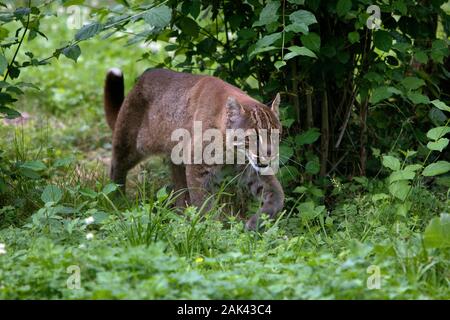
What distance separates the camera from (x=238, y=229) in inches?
217

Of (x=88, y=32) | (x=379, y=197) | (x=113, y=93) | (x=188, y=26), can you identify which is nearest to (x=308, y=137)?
(x=379, y=197)

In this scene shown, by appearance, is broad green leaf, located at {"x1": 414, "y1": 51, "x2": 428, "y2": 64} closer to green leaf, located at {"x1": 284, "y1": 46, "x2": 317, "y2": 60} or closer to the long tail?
green leaf, located at {"x1": 284, "y1": 46, "x2": 317, "y2": 60}

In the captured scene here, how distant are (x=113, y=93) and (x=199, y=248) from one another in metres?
3.10

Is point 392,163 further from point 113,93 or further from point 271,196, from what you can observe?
point 113,93

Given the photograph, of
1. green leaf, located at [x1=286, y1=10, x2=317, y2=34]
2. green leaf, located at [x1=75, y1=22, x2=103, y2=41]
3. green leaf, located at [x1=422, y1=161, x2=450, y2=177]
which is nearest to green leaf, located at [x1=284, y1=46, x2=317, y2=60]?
green leaf, located at [x1=286, y1=10, x2=317, y2=34]

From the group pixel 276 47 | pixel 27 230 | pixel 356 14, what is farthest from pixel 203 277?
pixel 356 14

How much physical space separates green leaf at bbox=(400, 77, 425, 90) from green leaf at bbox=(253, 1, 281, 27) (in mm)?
1243

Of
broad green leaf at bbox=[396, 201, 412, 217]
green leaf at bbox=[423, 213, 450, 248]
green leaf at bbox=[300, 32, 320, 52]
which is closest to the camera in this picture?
green leaf at bbox=[423, 213, 450, 248]

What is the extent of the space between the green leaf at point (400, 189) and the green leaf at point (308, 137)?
0.84 metres

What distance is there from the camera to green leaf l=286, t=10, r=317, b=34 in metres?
5.63

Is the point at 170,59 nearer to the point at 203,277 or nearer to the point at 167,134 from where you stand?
the point at 167,134

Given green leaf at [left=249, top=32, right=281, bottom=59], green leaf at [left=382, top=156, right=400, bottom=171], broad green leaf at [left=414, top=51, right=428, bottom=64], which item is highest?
green leaf at [left=249, top=32, right=281, bottom=59]

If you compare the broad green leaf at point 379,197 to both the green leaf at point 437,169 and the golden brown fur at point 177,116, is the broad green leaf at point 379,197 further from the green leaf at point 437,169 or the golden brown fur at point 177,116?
the golden brown fur at point 177,116
